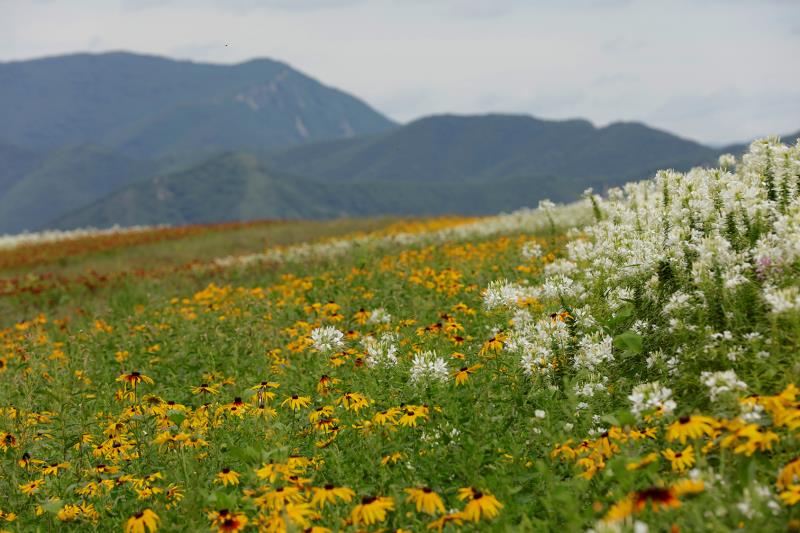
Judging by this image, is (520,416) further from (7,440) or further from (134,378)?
(7,440)

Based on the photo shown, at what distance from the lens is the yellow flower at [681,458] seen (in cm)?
384

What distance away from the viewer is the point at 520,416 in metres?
5.21

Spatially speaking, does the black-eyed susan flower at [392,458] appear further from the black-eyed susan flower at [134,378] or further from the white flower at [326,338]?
the black-eyed susan flower at [134,378]

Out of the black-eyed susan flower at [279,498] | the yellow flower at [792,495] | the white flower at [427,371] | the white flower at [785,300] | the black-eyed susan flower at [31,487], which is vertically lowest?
the black-eyed susan flower at [31,487]

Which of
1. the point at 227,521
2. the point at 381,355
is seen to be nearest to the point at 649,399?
the point at 381,355

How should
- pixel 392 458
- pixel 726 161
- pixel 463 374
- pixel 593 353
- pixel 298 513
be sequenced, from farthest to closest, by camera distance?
pixel 726 161, pixel 593 353, pixel 463 374, pixel 392 458, pixel 298 513

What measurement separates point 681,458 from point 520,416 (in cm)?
153

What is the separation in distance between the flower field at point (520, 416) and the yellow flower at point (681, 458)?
0.03 metres

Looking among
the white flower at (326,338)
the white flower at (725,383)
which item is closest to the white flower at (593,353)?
the white flower at (725,383)

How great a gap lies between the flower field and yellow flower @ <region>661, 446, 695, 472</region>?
3cm

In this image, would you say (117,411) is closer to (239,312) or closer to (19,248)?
(239,312)

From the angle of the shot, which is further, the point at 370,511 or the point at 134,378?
the point at 134,378

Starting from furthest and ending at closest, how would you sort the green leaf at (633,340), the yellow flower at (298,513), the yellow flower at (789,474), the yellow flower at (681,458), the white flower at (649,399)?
the green leaf at (633,340), the white flower at (649,399), the yellow flower at (681,458), the yellow flower at (298,513), the yellow flower at (789,474)

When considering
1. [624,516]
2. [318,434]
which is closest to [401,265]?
[318,434]
